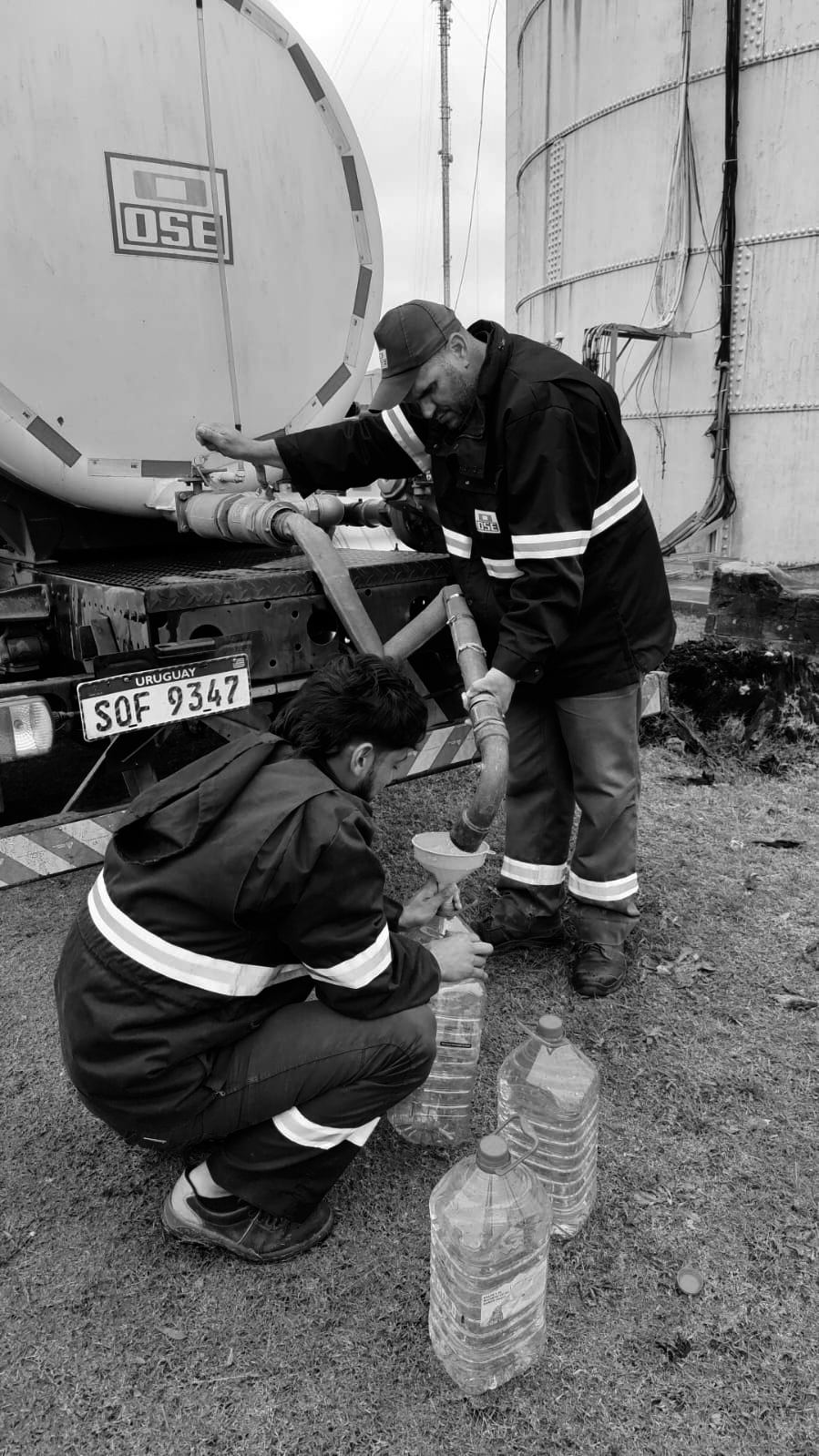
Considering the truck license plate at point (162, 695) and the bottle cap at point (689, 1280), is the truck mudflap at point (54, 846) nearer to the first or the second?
the truck license plate at point (162, 695)

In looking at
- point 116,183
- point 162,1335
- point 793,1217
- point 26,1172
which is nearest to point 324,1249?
point 162,1335

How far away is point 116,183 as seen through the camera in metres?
3.07

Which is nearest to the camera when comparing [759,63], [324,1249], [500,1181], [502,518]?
[500,1181]

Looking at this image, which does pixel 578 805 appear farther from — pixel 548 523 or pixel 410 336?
pixel 410 336

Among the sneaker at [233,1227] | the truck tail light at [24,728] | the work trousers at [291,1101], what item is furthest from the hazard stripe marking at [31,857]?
the sneaker at [233,1227]

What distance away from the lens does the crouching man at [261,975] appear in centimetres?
180

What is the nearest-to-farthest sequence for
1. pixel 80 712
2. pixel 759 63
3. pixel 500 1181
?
pixel 500 1181 → pixel 80 712 → pixel 759 63

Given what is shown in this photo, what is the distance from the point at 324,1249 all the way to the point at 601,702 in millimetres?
1681

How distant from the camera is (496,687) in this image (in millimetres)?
2688

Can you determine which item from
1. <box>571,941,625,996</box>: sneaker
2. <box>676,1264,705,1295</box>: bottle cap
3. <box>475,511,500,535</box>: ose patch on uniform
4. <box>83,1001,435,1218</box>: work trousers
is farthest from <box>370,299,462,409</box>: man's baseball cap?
<box>676,1264,705,1295</box>: bottle cap

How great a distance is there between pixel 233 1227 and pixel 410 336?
86.7 inches

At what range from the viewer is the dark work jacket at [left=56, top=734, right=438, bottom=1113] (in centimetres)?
178

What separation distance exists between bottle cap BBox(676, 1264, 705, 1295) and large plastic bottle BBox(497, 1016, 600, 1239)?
0.74 feet

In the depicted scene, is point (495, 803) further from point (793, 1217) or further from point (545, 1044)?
point (793, 1217)
